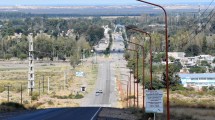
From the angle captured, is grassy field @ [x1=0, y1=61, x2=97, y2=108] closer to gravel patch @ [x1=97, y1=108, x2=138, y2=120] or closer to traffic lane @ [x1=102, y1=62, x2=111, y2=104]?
traffic lane @ [x1=102, y1=62, x2=111, y2=104]

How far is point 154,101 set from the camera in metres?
29.1

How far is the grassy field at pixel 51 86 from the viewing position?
98.0 metres

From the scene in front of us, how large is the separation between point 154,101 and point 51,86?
109675mm

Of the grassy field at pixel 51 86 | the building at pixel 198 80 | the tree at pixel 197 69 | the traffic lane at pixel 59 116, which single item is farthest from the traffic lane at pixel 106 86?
the traffic lane at pixel 59 116

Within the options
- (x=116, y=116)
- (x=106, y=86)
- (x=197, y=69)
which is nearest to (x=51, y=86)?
(x=106, y=86)

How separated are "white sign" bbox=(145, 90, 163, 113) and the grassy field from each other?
2316 inches

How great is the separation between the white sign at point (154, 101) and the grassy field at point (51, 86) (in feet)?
193

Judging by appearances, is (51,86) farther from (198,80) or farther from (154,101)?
(154,101)

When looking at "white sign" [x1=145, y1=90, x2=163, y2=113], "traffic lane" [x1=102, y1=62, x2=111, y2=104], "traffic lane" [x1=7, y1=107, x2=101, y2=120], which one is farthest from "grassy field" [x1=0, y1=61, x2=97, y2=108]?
"white sign" [x1=145, y1=90, x2=163, y2=113]

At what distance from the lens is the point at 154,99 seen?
95.4 ft

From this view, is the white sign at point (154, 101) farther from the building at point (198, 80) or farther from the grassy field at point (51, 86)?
the building at point (198, 80)

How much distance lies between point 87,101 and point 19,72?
214 ft

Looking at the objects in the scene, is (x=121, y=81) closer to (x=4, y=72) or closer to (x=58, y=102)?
(x=4, y=72)

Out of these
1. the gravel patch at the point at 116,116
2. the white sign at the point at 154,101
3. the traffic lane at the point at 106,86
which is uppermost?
the white sign at the point at 154,101
